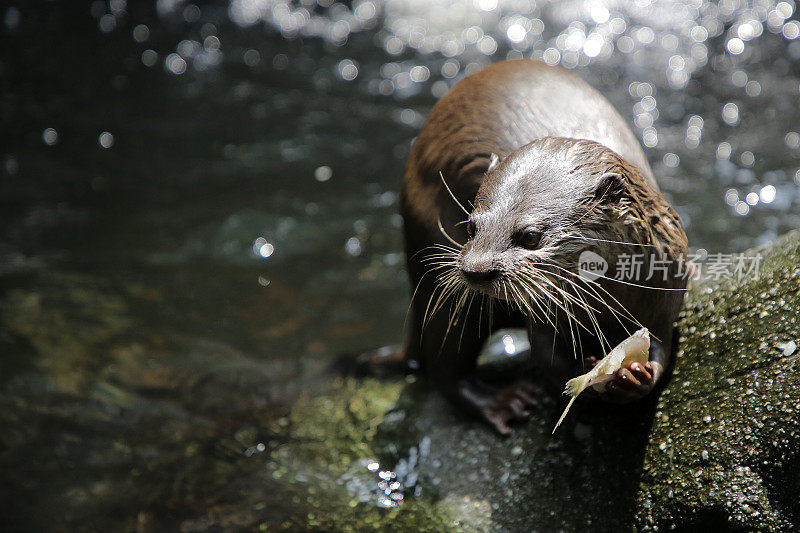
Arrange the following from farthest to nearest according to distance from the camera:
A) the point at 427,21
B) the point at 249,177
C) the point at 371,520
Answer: the point at 427,21 < the point at 249,177 < the point at 371,520

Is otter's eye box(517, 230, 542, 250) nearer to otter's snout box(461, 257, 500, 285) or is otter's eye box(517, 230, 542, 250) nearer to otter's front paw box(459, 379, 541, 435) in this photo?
otter's snout box(461, 257, 500, 285)

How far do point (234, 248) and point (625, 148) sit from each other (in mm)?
3520

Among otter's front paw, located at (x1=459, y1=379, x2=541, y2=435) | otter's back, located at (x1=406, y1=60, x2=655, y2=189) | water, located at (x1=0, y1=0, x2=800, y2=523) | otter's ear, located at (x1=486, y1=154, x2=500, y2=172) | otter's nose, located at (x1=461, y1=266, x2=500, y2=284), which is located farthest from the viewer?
water, located at (x1=0, y1=0, x2=800, y2=523)

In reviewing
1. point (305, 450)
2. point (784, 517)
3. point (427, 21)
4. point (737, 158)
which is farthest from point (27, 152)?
point (784, 517)

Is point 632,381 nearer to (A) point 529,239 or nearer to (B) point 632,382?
(B) point 632,382

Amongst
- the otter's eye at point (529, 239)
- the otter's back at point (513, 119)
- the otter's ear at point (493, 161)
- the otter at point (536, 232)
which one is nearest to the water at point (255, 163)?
the otter at point (536, 232)

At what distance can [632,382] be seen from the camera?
7.43 ft

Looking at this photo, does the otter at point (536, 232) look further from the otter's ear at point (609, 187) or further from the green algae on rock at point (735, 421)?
the green algae on rock at point (735, 421)

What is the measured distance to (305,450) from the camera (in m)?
3.42

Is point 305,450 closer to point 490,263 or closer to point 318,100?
point 490,263

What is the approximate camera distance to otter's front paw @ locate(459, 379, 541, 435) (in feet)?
9.58

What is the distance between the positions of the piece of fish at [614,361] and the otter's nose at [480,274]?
1.24 ft

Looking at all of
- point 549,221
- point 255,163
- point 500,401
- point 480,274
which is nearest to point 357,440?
point 500,401

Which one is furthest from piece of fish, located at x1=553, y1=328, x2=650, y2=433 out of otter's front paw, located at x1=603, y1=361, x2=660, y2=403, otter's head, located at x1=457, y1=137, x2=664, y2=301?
otter's head, located at x1=457, y1=137, x2=664, y2=301
